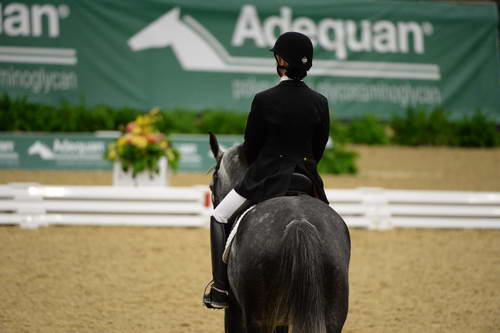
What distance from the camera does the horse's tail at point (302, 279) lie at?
3039 mm

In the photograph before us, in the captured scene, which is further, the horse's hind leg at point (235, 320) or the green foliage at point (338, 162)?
the green foliage at point (338, 162)

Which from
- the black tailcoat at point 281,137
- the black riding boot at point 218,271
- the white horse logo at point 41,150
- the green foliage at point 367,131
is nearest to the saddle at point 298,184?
the black tailcoat at point 281,137

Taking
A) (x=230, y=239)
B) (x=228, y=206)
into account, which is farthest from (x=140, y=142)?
(x=230, y=239)

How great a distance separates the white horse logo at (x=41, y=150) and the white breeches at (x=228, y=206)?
10.1 meters

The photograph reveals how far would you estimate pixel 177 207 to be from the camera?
934 cm

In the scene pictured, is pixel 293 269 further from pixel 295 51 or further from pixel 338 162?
pixel 338 162

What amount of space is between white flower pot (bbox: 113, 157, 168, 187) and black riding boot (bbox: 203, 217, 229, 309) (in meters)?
6.50

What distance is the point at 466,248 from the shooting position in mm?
8562

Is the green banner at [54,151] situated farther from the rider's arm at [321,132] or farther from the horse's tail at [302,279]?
the horse's tail at [302,279]

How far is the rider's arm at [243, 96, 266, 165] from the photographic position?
144 inches

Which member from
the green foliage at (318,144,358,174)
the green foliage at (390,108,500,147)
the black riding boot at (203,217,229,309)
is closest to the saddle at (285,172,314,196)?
the black riding boot at (203,217,229,309)

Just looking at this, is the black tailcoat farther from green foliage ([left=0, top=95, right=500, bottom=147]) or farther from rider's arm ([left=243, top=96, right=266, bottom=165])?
green foliage ([left=0, top=95, right=500, bottom=147])

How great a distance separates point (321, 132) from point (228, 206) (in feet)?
2.15

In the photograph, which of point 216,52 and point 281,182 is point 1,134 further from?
point 281,182
